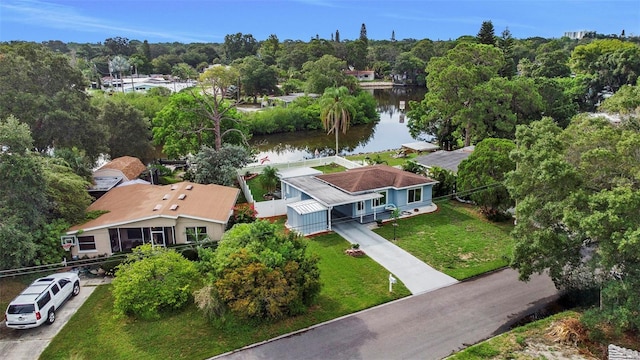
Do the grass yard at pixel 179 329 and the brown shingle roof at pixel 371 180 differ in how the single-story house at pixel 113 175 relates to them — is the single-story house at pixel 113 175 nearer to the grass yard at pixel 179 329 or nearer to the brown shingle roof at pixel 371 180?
the grass yard at pixel 179 329

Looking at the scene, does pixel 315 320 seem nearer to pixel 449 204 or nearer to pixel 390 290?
pixel 390 290

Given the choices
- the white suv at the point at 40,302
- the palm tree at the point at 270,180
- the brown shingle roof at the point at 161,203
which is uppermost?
the brown shingle roof at the point at 161,203

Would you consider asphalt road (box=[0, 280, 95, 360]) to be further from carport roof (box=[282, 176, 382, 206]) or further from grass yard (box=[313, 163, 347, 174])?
grass yard (box=[313, 163, 347, 174])

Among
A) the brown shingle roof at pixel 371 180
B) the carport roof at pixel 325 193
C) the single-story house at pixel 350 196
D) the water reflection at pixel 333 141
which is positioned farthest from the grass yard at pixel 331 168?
the brown shingle roof at pixel 371 180

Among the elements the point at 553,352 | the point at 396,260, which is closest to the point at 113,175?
the point at 396,260

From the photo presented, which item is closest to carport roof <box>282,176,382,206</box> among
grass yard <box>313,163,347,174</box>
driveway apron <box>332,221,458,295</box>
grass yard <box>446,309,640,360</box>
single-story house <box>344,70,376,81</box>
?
driveway apron <box>332,221,458,295</box>

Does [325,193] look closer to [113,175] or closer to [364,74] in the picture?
[113,175]
